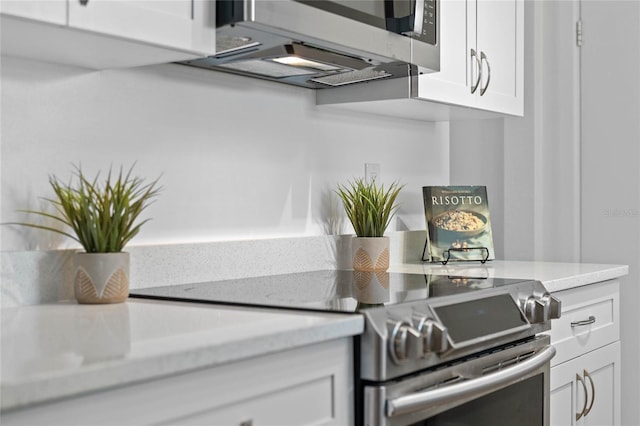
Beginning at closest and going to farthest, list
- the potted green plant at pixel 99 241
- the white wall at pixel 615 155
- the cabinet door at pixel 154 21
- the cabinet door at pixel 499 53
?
the cabinet door at pixel 154 21
the potted green plant at pixel 99 241
the cabinet door at pixel 499 53
the white wall at pixel 615 155

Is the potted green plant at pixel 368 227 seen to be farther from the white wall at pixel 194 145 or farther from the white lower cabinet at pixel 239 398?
the white lower cabinet at pixel 239 398

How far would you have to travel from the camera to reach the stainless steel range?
134cm

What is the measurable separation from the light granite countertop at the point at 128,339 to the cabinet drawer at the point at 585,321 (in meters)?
1.00

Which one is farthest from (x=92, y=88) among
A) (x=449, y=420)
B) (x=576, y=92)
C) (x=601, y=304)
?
(x=576, y=92)

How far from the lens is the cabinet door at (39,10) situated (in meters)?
1.12

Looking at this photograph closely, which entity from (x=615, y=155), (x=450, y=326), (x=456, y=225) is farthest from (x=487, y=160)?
(x=450, y=326)

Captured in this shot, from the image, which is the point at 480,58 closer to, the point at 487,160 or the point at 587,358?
the point at 487,160

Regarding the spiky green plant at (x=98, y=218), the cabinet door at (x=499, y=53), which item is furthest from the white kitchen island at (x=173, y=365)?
the cabinet door at (x=499, y=53)

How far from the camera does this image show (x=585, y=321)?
2229 millimetres

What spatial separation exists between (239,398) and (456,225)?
148cm

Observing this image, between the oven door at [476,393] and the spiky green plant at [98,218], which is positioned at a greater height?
the spiky green plant at [98,218]

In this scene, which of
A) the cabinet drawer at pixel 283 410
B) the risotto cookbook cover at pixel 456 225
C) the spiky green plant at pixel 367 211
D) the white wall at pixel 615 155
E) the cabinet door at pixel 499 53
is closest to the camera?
the cabinet drawer at pixel 283 410

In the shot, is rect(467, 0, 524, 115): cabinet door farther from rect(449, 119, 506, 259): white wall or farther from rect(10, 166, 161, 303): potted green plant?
rect(10, 166, 161, 303): potted green plant

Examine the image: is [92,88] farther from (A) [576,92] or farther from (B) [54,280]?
(A) [576,92]
